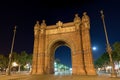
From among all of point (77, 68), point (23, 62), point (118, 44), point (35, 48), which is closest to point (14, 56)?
point (23, 62)

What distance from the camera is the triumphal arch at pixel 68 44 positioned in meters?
28.8

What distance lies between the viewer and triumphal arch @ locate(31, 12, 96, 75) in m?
28.8

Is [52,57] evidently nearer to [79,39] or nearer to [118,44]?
[79,39]

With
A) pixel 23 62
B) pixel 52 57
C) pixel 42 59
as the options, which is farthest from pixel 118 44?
pixel 23 62

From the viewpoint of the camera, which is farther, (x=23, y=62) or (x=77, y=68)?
(x=23, y=62)

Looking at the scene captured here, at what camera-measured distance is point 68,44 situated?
32.7 metres

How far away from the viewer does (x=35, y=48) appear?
34.2m

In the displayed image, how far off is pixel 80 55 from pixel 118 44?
1762 cm

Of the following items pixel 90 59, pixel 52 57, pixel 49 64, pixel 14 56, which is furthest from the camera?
pixel 14 56

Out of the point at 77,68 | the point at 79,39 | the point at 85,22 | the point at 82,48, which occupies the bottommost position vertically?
the point at 77,68

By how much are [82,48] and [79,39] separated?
245 cm

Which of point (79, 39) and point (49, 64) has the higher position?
point (79, 39)

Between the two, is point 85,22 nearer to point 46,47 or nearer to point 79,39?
point 79,39

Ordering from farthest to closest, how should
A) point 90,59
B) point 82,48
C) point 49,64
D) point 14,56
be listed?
point 14,56 < point 49,64 < point 82,48 < point 90,59
